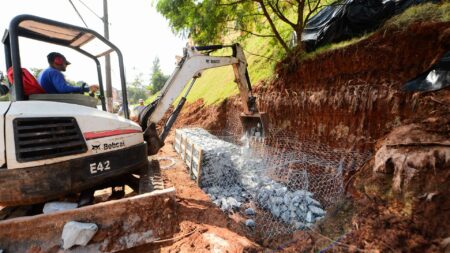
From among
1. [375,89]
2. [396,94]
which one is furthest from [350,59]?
[396,94]

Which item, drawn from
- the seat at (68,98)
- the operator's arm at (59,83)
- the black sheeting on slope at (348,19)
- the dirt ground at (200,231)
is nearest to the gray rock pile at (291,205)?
the dirt ground at (200,231)

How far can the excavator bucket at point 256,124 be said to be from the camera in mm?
5731

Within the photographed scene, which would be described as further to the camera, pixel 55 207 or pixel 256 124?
pixel 256 124

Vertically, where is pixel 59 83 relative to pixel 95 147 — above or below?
above

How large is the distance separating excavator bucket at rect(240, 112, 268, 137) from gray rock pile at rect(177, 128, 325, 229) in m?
0.55

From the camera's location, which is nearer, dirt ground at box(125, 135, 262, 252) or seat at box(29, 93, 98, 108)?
seat at box(29, 93, 98, 108)

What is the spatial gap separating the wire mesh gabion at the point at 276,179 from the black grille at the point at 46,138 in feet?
8.90

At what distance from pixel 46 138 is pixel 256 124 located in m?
4.40

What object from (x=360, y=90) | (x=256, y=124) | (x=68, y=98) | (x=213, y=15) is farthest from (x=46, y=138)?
(x=360, y=90)

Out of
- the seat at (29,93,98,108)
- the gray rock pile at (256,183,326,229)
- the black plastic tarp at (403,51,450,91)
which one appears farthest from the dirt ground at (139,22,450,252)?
the seat at (29,93,98,108)

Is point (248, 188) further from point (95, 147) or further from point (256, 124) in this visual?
point (95, 147)

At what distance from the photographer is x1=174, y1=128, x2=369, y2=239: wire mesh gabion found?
3.96 meters

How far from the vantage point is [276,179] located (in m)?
5.07

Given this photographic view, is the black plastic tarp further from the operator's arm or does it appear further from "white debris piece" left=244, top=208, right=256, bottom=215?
the operator's arm
